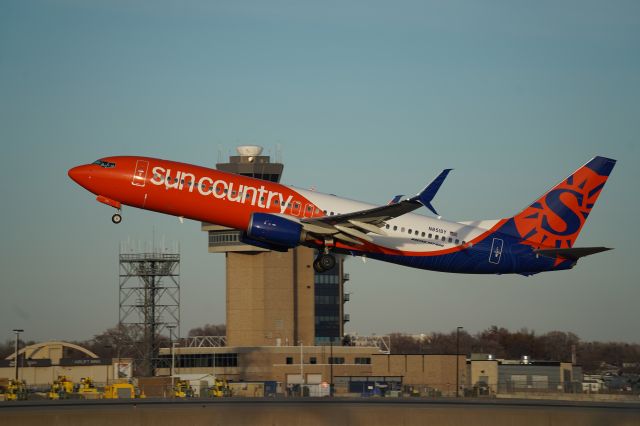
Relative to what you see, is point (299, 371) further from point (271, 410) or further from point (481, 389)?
point (271, 410)

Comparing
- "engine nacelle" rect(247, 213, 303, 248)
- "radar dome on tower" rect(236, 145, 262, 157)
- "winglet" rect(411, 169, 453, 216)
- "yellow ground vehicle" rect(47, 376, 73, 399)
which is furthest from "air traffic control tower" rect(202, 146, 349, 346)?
"winglet" rect(411, 169, 453, 216)

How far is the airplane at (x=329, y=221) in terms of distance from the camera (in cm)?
5872

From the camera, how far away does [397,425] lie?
5088 centimetres

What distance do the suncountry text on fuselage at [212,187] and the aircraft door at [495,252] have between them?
1413 centimetres

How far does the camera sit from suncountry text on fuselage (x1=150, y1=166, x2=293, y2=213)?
5894 centimetres

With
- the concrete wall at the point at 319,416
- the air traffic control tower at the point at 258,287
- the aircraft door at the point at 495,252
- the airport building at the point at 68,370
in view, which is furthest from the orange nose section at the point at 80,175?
the air traffic control tower at the point at 258,287

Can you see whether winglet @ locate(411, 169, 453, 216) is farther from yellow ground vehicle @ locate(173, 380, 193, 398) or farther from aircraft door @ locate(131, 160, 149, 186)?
yellow ground vehicle @ locate(173, 380, 193, 398)

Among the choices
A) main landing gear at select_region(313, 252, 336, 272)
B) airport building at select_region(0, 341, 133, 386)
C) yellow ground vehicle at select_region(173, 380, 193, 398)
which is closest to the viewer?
main landing gear at select_region(313, 252, 336, 272)

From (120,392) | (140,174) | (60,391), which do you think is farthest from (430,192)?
(60,391)

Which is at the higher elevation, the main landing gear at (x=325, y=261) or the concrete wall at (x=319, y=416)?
the main landing gear at (x=325, y=261)

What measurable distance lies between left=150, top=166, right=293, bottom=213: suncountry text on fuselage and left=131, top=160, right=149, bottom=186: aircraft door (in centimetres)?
48

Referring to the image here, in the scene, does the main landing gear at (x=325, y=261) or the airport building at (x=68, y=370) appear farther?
the airport building at (x=68, y=370)

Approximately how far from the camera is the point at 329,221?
58.6 m

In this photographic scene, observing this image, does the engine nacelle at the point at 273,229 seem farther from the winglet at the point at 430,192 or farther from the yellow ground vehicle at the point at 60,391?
the yellow ground vehicle at the point at 60,391
